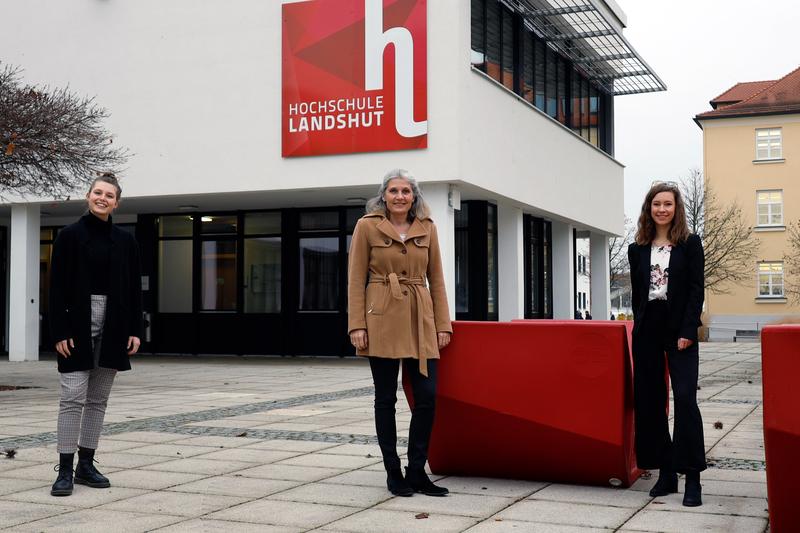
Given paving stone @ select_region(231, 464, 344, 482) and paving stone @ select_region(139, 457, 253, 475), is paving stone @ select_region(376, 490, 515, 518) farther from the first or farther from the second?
paving stone @ select_region(139, 457, 253, 475)

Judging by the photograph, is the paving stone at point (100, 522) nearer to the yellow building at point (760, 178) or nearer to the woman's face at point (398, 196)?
the woman's face at point (398, 196)

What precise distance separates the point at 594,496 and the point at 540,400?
646mm

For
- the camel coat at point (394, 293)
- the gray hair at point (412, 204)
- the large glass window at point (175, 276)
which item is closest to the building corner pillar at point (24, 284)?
the large glass window at point (175, 276)

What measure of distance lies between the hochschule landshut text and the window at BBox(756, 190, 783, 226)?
39015 mm

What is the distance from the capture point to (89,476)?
6312 millimetres

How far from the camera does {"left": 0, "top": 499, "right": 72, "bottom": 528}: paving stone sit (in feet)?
17.4

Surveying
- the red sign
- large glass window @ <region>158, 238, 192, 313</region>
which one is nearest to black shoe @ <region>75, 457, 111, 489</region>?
the red sign

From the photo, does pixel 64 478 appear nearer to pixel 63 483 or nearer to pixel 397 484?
pixel 63 483

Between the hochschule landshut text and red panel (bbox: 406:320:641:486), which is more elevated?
the hochschule landshut text

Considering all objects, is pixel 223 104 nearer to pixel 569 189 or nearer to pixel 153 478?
pixel 569 189

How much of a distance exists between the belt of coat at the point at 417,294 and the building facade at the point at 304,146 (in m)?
12.0

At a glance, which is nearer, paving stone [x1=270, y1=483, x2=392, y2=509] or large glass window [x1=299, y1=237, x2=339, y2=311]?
paving stone [x1=270, y1=483, x2=392, y2=509]

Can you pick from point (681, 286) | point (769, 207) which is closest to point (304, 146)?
point (681, 286)

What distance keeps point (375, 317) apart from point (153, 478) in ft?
6.17
